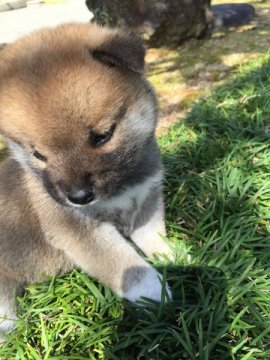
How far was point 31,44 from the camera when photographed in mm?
2049

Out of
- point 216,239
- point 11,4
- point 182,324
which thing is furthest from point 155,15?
point 11,4

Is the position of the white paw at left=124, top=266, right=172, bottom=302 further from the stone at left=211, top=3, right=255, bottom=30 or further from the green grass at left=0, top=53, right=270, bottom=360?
the stone at left=211, top=3, right=255, bottom=30

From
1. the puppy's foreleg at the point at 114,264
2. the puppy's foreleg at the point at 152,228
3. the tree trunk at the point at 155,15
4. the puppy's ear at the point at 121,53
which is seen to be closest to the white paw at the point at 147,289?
the puppy's foreleg at the point at 114,264

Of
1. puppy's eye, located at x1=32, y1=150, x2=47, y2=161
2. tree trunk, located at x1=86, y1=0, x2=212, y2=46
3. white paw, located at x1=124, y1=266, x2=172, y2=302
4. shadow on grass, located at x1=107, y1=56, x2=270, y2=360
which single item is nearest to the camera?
puppy's eye, located at x1=32, y1=150, x2=47, y2=161

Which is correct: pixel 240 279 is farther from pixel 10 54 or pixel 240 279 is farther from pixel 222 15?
pixel 222 15

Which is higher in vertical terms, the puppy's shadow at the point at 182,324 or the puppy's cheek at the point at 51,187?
the puppy's cheek at the point at 51,187

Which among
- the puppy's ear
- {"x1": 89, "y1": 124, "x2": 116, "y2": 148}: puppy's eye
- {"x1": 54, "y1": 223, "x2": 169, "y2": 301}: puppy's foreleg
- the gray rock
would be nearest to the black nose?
{"x1": 89, "y1": 124, "x2": 116, "y2": 148}: puppy's eye

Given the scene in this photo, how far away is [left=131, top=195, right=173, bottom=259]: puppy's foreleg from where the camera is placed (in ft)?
8.30

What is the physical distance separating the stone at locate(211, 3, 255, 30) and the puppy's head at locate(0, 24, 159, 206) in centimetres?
493

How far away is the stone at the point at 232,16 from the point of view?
6.54 metres

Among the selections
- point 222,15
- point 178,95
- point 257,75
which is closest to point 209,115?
point 257,75

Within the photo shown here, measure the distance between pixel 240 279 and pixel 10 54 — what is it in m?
1.59

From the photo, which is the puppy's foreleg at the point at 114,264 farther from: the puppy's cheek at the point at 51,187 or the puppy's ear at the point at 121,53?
the puppy's ear at the point at 121,53

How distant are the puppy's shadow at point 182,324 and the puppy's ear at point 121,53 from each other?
1.08 m
